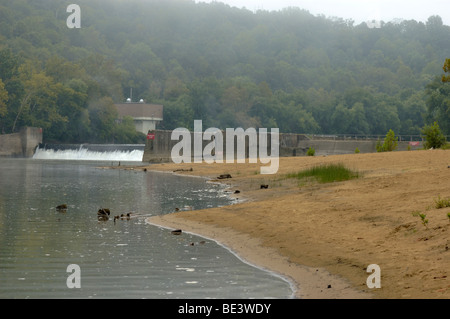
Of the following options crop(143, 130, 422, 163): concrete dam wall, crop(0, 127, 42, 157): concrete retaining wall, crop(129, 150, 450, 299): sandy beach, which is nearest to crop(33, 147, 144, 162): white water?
crop(0, 127, 42, 157): concrete retaining wall

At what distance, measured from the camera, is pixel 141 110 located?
158 metres

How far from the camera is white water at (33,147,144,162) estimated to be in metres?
105

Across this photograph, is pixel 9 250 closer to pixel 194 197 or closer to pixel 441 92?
pixel 194 197

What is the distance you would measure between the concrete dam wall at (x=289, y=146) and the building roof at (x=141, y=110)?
204 feet

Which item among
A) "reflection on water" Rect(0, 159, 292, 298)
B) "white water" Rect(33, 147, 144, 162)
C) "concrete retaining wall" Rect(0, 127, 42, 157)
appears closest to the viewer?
"reflection on water" Rect(0, 159, 292, 298)

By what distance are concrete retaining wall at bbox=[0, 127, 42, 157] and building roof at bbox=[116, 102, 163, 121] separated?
150ft

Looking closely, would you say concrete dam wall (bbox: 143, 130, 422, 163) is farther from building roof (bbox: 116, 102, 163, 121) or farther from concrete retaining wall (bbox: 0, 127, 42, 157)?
building roof (bbox: 116, 102, 163, 121)

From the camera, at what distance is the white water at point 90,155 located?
104875mm

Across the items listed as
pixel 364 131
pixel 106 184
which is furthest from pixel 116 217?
pixel 364 131

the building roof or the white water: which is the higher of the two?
the building roof

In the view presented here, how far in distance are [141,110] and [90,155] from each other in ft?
169


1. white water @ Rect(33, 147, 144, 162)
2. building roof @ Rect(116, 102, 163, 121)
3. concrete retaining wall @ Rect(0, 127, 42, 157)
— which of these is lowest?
white water @ Rect(33, 147, 144, 162)

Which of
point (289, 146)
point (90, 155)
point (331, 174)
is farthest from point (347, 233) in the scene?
point (90, 155)

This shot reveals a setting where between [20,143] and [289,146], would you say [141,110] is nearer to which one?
[20,143]
